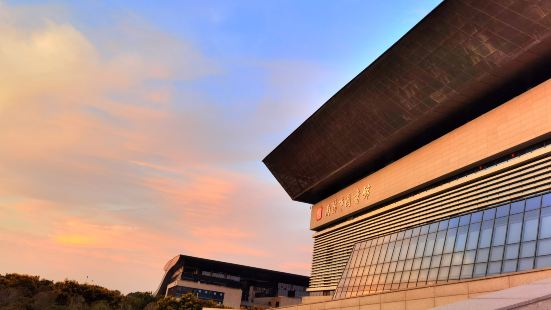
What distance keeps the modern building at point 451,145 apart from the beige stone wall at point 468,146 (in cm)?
10

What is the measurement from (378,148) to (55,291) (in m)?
54.3

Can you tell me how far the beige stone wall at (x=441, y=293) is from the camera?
15531 mm

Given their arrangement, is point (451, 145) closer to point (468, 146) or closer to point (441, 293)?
point (468, 146)

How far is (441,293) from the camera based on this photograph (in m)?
18.1

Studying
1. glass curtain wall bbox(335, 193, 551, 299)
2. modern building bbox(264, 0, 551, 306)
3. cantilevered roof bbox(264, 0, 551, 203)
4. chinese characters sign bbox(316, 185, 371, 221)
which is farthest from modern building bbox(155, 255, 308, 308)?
glass curtain wall bbox(335, 193, 551, 299)

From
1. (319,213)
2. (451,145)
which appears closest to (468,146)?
(451,145)

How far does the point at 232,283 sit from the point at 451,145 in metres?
83.0

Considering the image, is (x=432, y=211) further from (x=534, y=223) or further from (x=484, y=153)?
(x=534, y=223)

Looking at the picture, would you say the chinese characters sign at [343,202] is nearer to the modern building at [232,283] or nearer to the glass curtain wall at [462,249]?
the glass curtain wall at [462,249]

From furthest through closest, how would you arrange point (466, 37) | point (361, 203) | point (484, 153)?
point (361, 203) → point (484, 153) → point (466, 37)

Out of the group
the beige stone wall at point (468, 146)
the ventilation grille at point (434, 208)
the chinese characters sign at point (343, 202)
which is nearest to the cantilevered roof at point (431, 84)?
the beige stone wall at point (468, 146)

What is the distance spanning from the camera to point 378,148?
52.4 metres

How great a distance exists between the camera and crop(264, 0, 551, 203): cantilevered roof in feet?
108

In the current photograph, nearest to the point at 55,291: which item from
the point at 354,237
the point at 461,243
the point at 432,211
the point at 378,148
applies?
the point at 354,237
